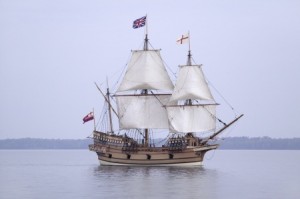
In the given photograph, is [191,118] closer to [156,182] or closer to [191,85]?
[191,85]

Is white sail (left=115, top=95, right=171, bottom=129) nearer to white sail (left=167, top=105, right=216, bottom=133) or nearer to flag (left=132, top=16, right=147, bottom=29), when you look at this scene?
white sail (left=167, top=105, right=216, bottom=133)

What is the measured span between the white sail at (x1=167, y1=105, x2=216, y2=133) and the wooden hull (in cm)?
291

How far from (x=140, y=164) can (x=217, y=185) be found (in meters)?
23.8

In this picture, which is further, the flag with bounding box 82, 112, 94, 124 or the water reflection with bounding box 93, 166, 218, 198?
the flag with bounding box 82, 112, 94, 124

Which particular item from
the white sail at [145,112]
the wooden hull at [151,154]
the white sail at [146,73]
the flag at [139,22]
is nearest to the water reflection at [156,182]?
the wooden hull at [151,154]

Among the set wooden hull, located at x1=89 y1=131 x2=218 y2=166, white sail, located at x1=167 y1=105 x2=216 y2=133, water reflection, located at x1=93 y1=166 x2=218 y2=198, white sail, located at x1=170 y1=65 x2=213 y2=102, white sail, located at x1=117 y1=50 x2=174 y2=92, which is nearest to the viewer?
water reflection, located at x1=93 y1=166 x2=218 y2=198

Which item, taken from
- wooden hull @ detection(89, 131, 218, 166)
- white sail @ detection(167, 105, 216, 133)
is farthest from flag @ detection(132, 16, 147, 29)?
wooden hull @ detection(89, 131, 218, 166)

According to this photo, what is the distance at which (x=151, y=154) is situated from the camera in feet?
278

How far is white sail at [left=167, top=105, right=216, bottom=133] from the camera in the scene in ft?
284

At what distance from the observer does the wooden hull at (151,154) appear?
84.2 meters

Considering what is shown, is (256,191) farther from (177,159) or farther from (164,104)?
(164,104)

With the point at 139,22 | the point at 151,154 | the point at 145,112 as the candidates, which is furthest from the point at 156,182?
the point at 139,22

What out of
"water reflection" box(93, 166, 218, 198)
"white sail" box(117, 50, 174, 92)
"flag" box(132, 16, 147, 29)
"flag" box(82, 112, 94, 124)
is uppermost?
"flag" box(132, 16, 147, 29)

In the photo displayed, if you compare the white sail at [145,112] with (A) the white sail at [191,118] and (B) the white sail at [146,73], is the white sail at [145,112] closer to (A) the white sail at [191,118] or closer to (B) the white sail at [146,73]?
(B) the white sail at [146,73]
